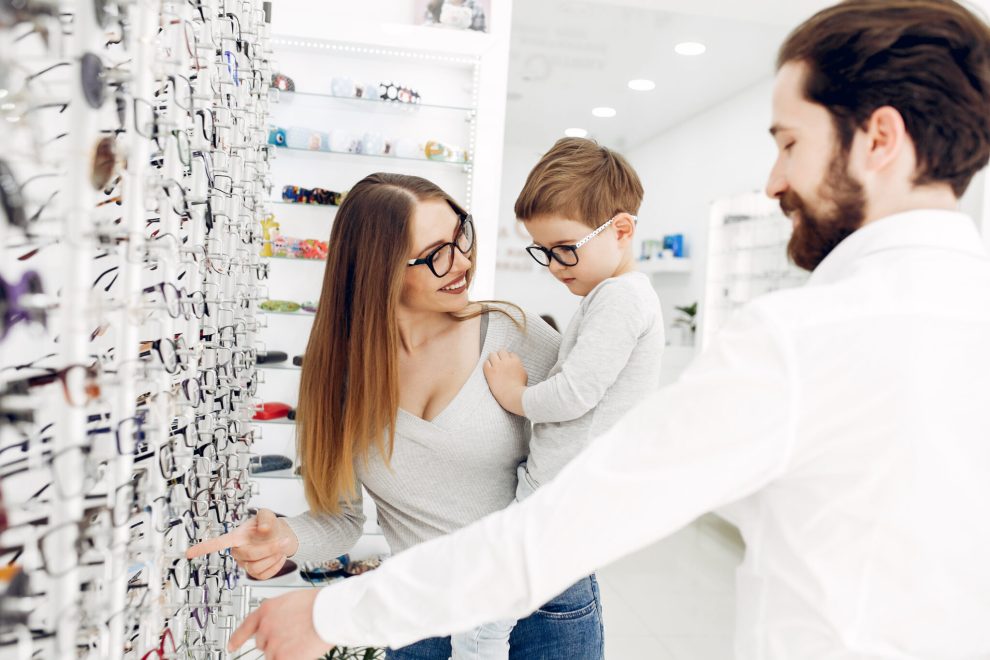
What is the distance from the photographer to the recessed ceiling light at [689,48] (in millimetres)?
4453

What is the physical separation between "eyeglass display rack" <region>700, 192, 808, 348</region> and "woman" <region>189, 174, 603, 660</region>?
3.98m

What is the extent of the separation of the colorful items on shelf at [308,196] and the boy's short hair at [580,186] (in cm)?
161

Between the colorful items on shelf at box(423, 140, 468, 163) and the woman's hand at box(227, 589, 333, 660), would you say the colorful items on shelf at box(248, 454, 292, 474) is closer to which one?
the colorful items on shelf at box(423, 140, 468, 163)

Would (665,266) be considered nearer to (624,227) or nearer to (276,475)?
(276,475)

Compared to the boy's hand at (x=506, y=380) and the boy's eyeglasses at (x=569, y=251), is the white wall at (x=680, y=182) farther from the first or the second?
the boy's hand at (x=506, y=380)

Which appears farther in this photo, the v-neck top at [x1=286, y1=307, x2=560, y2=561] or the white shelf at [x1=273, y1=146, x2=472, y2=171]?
the white shelf at [x1=273, y1=146, x2=472, y2=171]

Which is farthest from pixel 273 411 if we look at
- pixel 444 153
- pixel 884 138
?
pixel 884 138

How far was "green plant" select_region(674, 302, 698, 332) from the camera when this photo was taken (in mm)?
6000

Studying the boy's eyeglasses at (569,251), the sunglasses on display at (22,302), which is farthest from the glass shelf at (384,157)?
the sunglasses on display at (22,302)

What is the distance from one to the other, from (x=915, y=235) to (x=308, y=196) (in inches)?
102

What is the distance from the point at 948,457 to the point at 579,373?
72 cm

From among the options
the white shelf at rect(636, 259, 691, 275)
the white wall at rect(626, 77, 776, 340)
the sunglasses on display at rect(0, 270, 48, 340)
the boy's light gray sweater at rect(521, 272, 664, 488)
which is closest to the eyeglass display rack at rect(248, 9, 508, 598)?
the boy's light gray sweater at rect(521, 272, 664, 488)

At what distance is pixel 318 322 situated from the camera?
1.43m

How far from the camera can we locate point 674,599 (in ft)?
12.5
